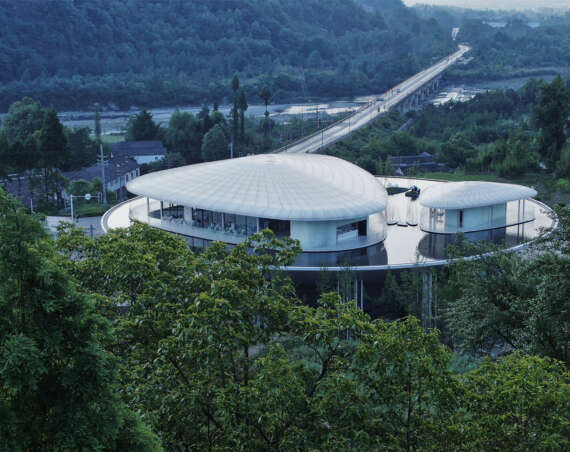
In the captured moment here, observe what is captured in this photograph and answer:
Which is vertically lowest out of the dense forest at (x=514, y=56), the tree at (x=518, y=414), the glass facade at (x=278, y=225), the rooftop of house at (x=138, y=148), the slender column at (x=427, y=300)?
the slender column at (x=427, y=300)

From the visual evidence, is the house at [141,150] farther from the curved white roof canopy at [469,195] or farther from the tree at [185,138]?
the curved white roof canopy at [469,195]

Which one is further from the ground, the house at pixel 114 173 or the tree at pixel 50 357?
the tree at pixel 50 357

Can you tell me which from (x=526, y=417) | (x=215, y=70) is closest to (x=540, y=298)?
(x=526, y=417)

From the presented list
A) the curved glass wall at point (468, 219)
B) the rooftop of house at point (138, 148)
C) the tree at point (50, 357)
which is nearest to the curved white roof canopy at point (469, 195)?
the curved glass wall at point (468, 219)

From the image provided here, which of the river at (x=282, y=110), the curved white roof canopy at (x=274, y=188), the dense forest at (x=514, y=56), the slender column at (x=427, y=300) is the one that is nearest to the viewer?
the slender column at (x=427, y=300)

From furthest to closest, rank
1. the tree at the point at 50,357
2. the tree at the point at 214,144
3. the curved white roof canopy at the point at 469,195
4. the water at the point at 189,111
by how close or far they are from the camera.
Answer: the water at the point at 189,111, the tree at the point at 214,144, the curved white roof canopy at the point at 469,195, the tree at the point at 50,357

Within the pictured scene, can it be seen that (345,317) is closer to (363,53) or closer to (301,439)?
(301,439)

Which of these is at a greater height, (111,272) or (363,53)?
(363,53)
